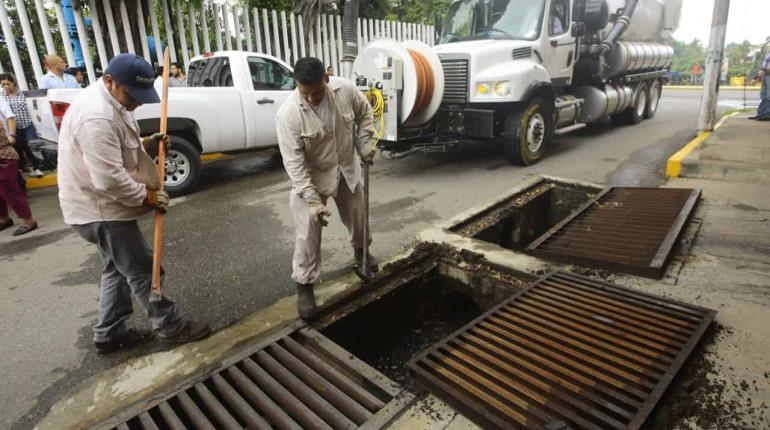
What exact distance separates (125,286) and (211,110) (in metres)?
4.22

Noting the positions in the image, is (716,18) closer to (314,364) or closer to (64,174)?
(314,364)

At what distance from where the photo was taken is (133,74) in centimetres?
245

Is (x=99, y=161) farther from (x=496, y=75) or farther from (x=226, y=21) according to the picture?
(x=226, y=21)

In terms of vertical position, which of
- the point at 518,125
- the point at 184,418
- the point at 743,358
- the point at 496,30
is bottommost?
the point at 184,418

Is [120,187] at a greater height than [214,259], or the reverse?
[120,187]

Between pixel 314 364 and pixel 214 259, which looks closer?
pixel 314 364

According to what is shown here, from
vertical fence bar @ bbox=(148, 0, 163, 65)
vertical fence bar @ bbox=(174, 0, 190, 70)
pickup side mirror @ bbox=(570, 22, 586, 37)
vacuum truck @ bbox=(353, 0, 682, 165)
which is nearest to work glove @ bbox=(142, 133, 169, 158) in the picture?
vacuum truck @ bbox=(353, 0, 682, 165)

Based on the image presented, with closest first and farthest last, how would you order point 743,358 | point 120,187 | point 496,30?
1. point 743,358
2. point 120,187
3. point 496,30

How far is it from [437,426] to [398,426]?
18 centimetres

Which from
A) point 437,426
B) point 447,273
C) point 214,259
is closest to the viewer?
point 437,426

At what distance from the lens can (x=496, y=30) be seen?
7277mm

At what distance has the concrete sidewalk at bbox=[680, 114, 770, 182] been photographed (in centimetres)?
523

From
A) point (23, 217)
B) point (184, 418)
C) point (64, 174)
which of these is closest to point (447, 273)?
point (184, 418)

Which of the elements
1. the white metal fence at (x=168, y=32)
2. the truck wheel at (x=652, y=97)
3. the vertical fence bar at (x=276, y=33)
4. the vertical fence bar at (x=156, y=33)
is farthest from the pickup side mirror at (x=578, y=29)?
the vertical fence bar at (x=156, y=33)
